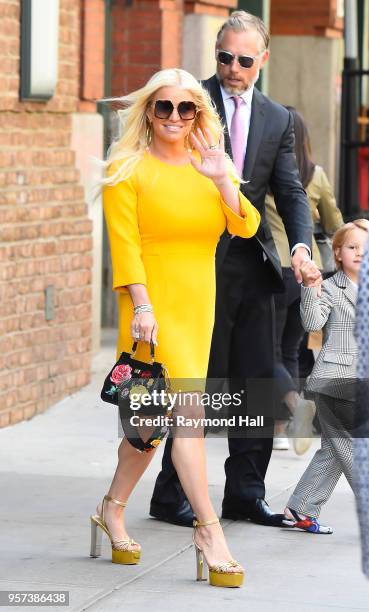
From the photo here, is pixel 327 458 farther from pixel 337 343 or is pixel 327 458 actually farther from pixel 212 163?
pixel 212 163

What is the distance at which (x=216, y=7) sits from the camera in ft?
44.5

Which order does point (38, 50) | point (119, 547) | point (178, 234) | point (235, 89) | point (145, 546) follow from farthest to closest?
point (38, 50) < point (235, 89) < point (145, 546) < point (119, 547) < point (178, 234)

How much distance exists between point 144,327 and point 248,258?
1178 mm

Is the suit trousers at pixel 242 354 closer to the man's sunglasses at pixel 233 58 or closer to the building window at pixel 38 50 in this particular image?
the man's sunglasses at pixel 233 58

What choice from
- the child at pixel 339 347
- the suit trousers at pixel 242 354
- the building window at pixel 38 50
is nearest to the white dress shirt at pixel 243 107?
the suit trousers at pixel 242 354

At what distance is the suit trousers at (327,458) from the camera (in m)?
6.55

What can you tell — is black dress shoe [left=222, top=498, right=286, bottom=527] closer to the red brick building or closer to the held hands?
the held hands

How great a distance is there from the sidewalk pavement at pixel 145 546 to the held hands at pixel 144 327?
865 millimetres

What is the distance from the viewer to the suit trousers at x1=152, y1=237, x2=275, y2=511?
6.73 metres

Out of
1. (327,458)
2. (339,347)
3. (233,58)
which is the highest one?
(233,58)

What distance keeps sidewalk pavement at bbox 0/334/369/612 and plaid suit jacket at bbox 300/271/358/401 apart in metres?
0.63

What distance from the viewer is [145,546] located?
6.41 meters

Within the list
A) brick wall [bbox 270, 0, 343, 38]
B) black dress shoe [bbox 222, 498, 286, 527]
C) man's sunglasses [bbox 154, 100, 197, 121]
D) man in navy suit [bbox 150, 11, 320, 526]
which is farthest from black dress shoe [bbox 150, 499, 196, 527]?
brick wall [bbox 270, 0, 343, 38]

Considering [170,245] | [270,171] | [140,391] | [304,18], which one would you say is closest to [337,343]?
[270,171]
